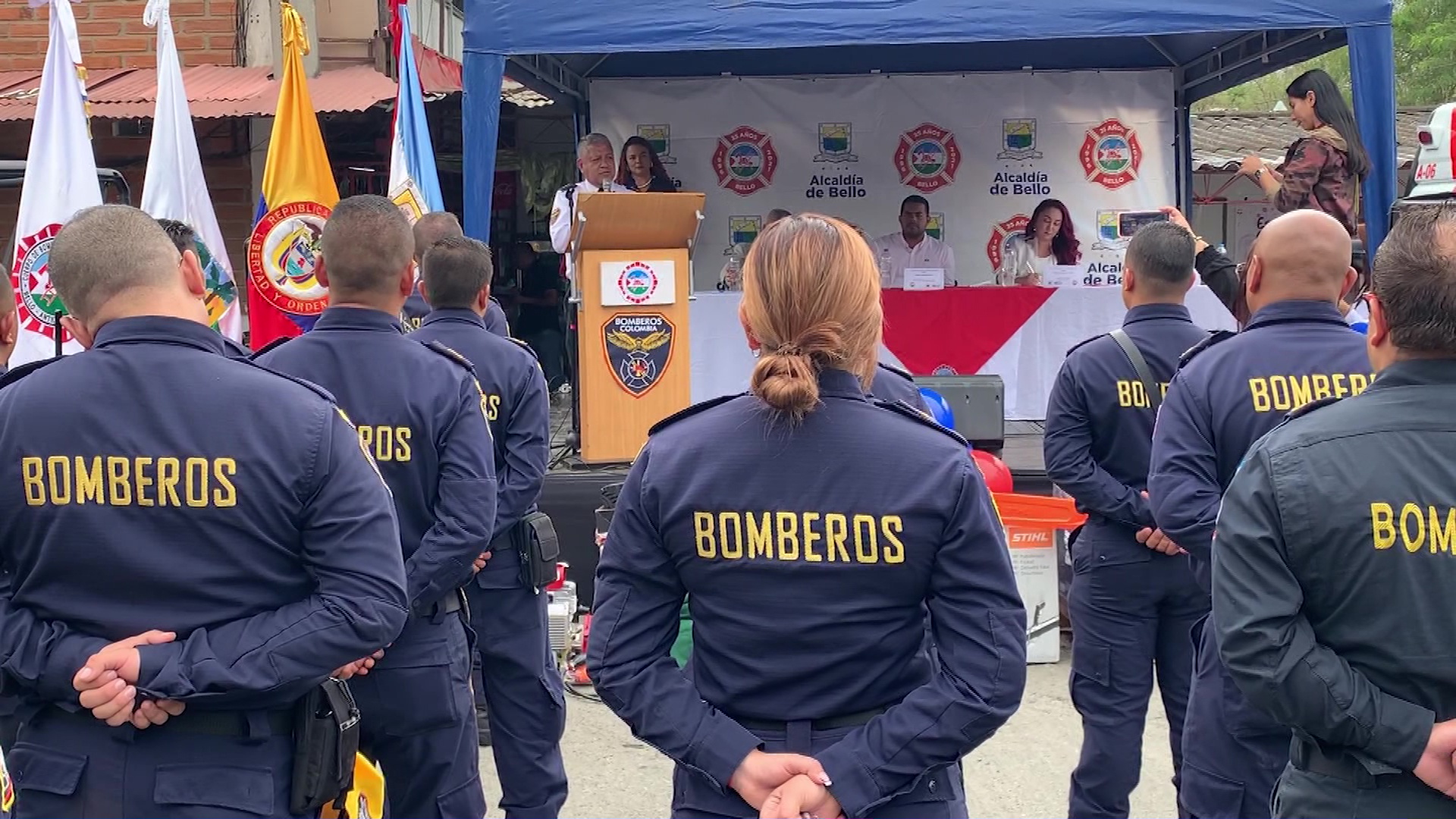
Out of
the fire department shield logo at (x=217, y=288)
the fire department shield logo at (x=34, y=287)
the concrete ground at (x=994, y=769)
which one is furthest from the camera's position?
the fire department shield logo at (x=217, y=288)

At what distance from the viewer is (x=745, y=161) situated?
1131 cm

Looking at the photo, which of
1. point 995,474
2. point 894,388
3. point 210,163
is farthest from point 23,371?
point 210,163

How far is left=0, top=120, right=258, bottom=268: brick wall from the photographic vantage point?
1034 centimetres

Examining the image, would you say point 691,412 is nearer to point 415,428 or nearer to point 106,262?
point 106,262

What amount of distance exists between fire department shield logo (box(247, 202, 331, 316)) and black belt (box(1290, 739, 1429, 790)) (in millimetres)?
4930

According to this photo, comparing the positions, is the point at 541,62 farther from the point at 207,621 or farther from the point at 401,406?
the point at 207,621

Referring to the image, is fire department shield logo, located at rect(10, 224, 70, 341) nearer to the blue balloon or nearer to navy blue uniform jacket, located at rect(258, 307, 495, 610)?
navy blue uniform jacket, located at rect(258, 307, 495, 610)

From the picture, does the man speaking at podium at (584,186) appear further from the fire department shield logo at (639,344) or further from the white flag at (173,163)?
the white flag at (173,163)

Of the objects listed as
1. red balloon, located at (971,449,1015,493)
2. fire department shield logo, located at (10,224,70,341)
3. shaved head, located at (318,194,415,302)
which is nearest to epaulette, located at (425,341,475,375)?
Answer: shaved head, located at (318,194,415,302)

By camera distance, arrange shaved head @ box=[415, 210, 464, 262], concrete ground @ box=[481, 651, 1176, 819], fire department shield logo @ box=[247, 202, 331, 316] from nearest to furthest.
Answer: concrete ground @ box=[481, 651, 1176, 819]
shaved head @ box=[415, 210, 464, 262]
fire department shield logo @ box=[247, 202, 331, 316]

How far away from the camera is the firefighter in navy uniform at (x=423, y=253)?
5230mm

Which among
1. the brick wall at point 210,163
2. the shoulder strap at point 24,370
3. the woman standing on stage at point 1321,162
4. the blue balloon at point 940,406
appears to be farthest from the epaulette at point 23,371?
the brick wall at point 210,163

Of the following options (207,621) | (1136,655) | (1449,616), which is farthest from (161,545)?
(1136,655)

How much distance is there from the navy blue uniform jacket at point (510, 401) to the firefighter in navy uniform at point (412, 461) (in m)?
0.68
